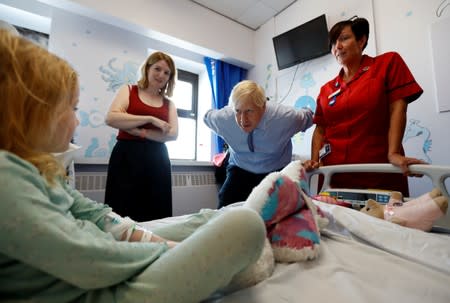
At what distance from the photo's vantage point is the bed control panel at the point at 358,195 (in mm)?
941

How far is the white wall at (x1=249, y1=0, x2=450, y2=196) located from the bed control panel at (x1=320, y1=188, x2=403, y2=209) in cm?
88

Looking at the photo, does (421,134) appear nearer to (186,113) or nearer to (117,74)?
(186,113)

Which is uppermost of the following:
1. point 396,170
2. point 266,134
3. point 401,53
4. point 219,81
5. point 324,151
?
point 219,81

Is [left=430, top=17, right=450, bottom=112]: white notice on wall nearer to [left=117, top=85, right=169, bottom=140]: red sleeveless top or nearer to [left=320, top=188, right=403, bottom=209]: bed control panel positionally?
[left=320, top=188, right=403, bottom=209]: bed control panel

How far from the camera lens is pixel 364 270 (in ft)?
1.71

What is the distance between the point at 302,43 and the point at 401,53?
35.0 inches

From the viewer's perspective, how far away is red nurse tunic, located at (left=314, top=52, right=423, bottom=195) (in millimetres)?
1097

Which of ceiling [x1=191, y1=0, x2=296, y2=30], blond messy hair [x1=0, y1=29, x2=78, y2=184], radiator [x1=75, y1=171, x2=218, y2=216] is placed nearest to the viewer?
blond messy hair [x1=0, y1=29, x2=78, y2=184]

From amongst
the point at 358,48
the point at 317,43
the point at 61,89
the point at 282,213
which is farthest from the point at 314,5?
the point at 61,89

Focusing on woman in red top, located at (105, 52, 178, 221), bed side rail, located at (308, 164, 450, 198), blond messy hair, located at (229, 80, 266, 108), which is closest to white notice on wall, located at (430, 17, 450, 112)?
bed side rail, located at (308, 164, 450, 198)

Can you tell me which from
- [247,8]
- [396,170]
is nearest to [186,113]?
[247,8]

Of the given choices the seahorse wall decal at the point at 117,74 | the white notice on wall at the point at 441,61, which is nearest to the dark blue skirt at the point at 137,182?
the seahorse wall decal at the point at 117,74

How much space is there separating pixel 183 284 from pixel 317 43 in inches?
96.2

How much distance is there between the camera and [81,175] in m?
1.93
